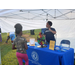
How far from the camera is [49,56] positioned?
1985 mm

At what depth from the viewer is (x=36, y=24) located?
3555mm

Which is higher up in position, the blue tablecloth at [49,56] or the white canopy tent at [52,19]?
the white canopy tent at [52,19]

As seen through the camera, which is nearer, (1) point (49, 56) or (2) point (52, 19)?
(1) point (49, 56)

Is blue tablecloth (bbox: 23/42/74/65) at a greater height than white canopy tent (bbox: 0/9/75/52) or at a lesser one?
lesser

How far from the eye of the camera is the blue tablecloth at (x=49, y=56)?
1810 millimetres

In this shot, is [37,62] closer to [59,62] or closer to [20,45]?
[59,62]

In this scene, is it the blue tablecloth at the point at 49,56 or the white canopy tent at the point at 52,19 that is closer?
the blue tablecloth at the point at 49,56

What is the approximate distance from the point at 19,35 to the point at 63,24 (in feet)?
9.47

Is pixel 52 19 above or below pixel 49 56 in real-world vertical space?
above

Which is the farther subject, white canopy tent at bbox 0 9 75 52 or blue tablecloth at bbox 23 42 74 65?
white canopy tent at bbox 0 9 75 52

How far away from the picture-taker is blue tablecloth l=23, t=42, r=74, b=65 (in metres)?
1.81

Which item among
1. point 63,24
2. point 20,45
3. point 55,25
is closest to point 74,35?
point 63,24
